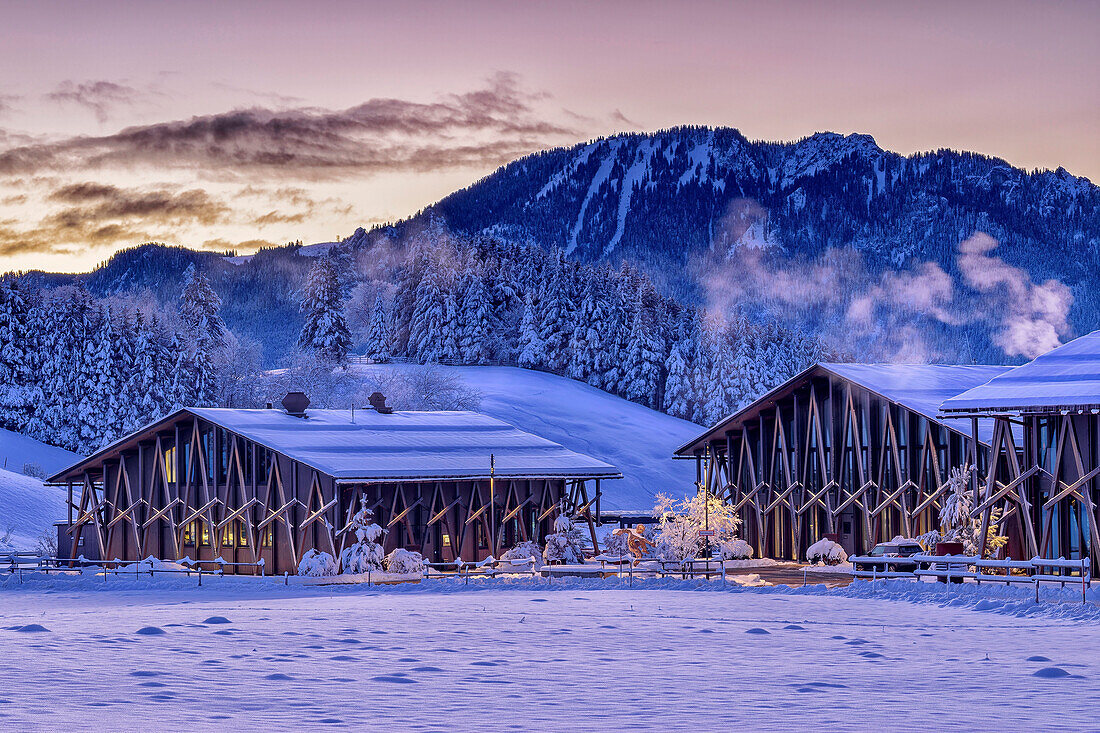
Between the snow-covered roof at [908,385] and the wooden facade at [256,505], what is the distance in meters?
7.53

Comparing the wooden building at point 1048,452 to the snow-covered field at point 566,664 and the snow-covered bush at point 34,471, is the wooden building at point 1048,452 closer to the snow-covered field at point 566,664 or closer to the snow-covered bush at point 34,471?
the snow-covered field at point 566,664

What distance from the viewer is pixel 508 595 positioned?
34688 millimetres

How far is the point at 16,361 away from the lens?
95938 millimetres

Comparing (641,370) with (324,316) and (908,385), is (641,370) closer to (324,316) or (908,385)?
(324,316)

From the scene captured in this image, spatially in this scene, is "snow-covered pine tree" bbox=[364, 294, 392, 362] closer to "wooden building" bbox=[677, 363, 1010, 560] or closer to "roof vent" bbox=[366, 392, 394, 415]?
"roof vent" bbox=[366, 392, 394, 415]

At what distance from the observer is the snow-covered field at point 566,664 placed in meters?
15.5

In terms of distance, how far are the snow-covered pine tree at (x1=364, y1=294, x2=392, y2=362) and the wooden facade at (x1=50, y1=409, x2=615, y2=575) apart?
64513mm

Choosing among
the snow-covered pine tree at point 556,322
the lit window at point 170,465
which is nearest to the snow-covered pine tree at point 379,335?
the snow-covered pine tree at point 556,322

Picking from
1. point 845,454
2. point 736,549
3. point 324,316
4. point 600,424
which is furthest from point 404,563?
point 324,316

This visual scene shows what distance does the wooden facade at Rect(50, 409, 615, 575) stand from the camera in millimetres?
45500

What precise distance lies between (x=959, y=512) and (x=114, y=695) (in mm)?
29927

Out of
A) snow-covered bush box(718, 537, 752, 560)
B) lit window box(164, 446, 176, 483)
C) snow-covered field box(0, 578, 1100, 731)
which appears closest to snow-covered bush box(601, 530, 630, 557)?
snow-covered bush box(718, 537, 752, 560)

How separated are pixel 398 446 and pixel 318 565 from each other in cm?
741

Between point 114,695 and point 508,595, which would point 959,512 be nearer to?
point 508,595
